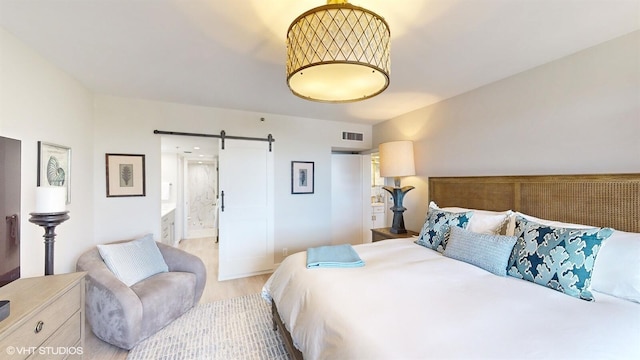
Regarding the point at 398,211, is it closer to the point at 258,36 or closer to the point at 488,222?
the point at 488,222

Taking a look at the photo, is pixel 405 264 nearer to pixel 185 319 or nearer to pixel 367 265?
pixel 367 265

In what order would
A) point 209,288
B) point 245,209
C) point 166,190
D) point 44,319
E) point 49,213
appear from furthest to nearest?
point 166,190 < point 245,209 < point 209,288 < point 49,213 < point 44,319

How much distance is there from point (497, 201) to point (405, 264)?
→ 1347 mm

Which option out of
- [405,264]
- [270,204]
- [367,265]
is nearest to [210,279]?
[270,204]

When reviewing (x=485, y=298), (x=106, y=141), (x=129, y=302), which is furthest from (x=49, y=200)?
(x=485, y=298)

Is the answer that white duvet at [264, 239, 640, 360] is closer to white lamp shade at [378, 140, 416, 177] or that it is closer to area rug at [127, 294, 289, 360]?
area rug at [127, 294, 289, 360]

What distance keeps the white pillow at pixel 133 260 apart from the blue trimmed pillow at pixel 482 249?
2837 mm

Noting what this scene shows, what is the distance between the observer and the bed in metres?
1.00

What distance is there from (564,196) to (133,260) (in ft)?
12.9

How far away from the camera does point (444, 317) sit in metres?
1.15

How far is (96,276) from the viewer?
6.71ft

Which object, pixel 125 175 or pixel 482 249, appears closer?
pixel 482 249

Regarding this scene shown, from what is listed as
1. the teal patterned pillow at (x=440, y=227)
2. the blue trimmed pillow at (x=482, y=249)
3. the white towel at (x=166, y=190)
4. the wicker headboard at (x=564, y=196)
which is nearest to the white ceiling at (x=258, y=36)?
the wicker headboard at (x=564, y=196)

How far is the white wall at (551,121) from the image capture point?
1.73 m
